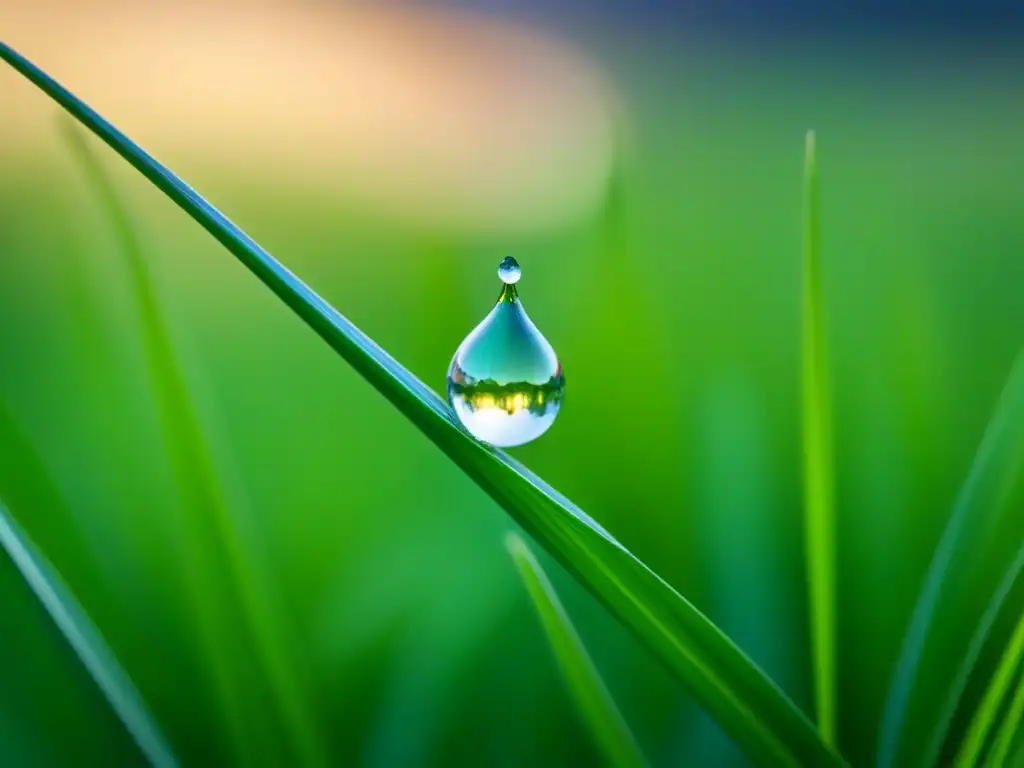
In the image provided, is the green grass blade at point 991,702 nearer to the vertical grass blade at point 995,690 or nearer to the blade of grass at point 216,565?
the vertical grass blade at point 995,690

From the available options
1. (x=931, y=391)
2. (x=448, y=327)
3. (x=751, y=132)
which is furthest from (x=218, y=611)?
(x=751, y=132)

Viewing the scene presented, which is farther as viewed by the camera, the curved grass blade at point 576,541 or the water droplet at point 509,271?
the water droplet at point 509,271

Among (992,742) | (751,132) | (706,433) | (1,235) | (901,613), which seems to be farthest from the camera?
(751,132)

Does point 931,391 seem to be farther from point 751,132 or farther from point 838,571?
point 751,132

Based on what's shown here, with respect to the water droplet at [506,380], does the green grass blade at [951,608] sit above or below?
below

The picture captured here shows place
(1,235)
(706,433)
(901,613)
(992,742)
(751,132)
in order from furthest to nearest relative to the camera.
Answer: (751,132) < (1,235) < (706,433) < (901,613) < (992,742)

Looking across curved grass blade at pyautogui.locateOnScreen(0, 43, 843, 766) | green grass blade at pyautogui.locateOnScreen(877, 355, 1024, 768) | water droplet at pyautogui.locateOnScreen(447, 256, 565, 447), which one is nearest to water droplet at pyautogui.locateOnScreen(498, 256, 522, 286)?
water droplet at pyautogui.locateOnScreen(447, 256, 565, 447)

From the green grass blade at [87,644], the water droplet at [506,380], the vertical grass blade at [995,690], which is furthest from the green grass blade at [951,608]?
the green grass blade at [87,644]

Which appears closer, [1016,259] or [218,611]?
[218,611]
